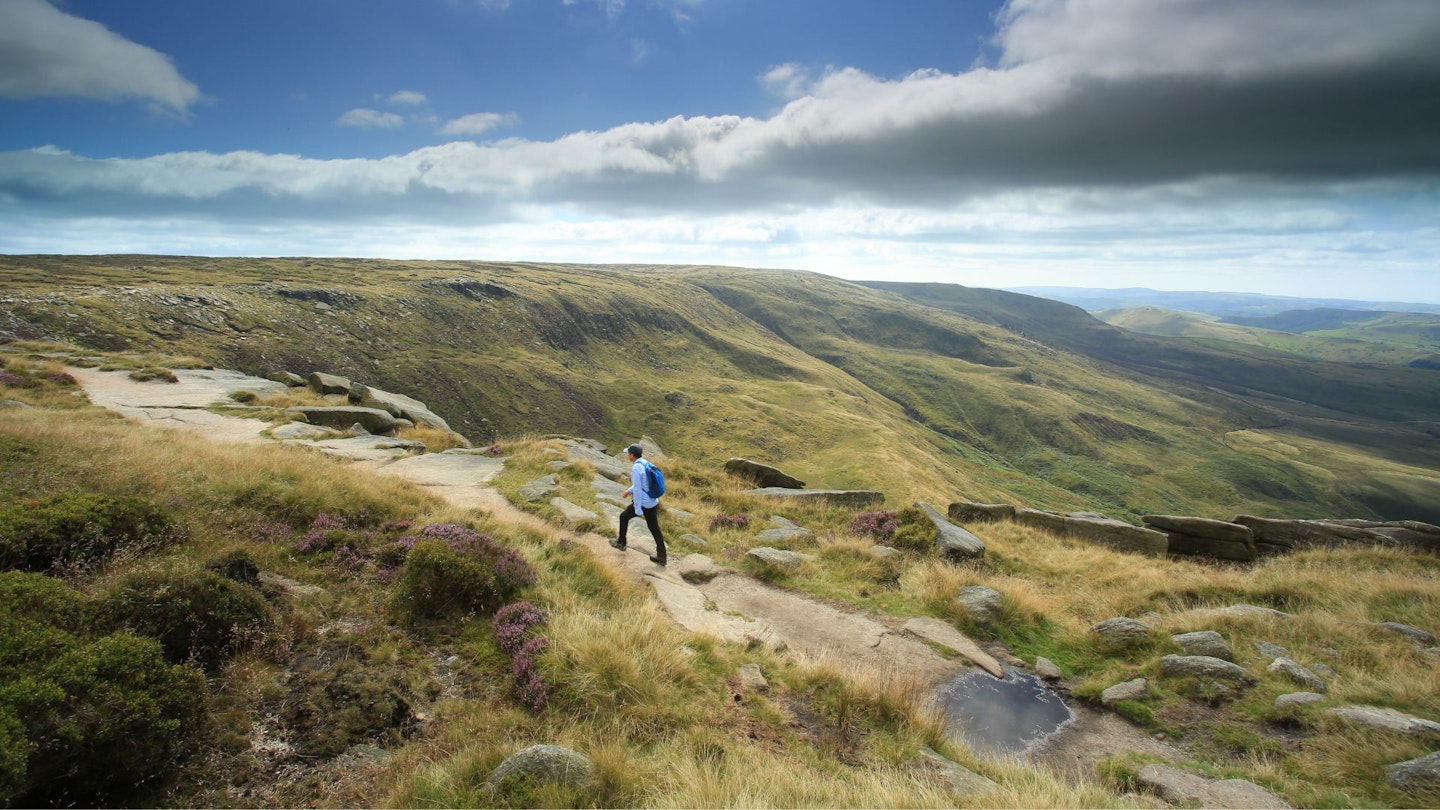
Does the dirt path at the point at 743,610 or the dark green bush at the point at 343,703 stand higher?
the dark green bush at the point at 343,703

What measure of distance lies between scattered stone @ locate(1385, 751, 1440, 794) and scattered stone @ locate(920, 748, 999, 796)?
5211 mm

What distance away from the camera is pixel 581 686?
7633 millimetres

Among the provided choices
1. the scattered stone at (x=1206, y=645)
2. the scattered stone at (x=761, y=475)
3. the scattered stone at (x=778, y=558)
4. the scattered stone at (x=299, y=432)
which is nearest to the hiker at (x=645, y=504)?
the scattered stone at (x=778, y=558)

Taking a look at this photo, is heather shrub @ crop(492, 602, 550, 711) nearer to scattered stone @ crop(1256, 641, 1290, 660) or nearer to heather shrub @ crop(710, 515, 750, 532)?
heather shrub @ crop(710, 515, 750, 532)

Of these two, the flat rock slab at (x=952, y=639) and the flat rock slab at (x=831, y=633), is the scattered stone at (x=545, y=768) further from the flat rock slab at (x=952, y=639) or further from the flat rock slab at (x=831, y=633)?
the flat rock slab at (x=952, y=639)

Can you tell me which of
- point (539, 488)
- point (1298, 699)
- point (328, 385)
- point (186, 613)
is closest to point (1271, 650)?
point (1298, 699)

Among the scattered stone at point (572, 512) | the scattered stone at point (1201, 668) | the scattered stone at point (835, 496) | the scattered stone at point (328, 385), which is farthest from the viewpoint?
the scattered stone at point (328, 385)

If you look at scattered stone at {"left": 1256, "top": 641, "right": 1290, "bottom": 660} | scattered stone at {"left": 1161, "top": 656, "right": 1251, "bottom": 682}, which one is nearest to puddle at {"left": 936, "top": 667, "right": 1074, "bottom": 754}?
scattered stone at {"left": 1161, "top": 656, "right": 1251, "bottom": 682}

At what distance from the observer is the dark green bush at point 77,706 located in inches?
189

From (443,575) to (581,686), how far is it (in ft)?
11.2

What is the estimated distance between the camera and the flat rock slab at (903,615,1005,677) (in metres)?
11.8

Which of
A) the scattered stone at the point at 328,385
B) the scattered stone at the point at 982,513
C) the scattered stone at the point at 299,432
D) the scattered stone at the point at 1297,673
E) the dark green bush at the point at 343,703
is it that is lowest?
the scattered stone at the point at 982,513

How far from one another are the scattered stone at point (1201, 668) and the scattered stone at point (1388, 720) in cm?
148

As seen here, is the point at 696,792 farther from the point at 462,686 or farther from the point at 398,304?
the point at 398,304
